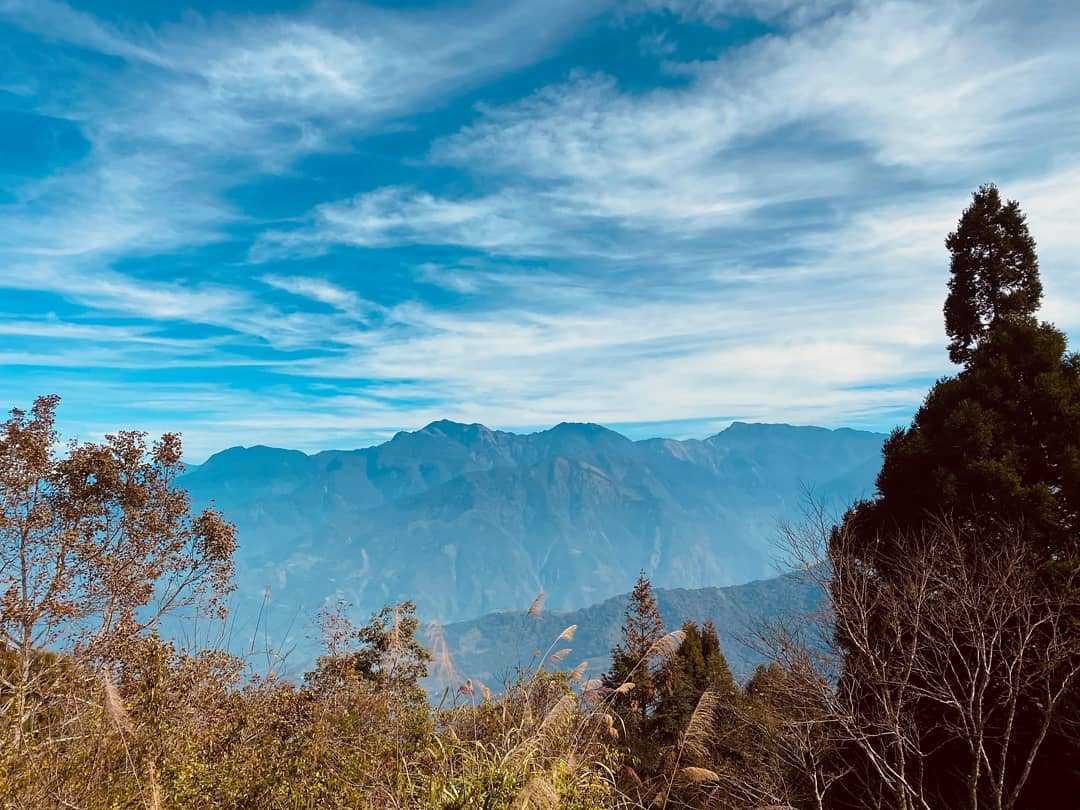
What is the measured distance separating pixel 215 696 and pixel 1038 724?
1720 cm

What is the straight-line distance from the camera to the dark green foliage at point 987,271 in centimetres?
2002

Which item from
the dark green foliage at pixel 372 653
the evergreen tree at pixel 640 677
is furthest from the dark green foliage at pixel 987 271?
the dark green foliage at pixel 372 653

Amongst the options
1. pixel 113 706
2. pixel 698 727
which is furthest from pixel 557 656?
pixel 113 706

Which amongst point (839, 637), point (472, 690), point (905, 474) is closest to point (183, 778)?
point (472, 690)

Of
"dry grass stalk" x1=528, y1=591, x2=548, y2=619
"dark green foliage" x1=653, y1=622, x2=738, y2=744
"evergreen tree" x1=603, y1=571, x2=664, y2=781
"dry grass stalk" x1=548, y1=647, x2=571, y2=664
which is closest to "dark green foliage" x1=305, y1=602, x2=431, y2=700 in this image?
"dry grass stalk" x1=528, y1=591, x2=548, y2=619

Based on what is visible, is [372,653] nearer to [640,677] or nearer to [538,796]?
[640,677]

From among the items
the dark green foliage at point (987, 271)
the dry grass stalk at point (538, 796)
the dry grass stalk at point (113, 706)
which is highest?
the dark green foliage at point (987, 271)

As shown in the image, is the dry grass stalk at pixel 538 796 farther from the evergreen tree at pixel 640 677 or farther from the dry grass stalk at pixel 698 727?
the evergreen tree at pixel 640 677

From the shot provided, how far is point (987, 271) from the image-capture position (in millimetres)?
20547

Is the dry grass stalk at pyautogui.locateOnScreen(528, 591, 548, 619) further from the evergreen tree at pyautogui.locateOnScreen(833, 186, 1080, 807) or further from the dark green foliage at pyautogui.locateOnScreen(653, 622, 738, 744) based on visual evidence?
the dark green foliage at pyautogui.locateOnScreen(653, 622, 738, 744)

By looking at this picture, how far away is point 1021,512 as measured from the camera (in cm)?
1591

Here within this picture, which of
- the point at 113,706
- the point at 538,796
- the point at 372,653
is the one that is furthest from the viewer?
the point at 372,653

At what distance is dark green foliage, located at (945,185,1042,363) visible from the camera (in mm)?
20016

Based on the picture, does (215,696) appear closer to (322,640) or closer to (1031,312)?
(322,640)
